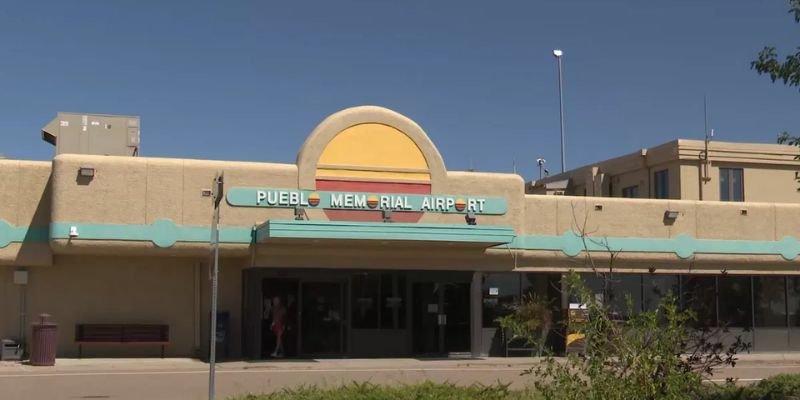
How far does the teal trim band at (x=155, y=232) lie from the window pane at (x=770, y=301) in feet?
55.8

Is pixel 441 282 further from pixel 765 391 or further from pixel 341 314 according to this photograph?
pixel 765 391

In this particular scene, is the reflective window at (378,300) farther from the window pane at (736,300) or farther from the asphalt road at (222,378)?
the window pane at (736,300)

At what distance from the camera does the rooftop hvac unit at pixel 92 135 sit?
3000cm

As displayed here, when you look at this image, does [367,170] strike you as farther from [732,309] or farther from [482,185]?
[732,309]

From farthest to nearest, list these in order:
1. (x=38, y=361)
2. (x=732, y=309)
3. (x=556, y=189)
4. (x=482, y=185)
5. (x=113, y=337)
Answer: (x=556, y=189)
(x=732, y=309)
(x=482, y=185)
(x=113, y=337)
(x=38, y=361)

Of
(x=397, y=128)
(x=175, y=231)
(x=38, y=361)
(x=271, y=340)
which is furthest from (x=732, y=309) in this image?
(x=38, y=361)

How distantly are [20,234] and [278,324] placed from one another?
7.16m

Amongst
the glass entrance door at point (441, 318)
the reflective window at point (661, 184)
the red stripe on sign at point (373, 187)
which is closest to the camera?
the red stripe on sign at point (373, 187)

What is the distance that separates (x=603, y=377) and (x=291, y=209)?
17694mm

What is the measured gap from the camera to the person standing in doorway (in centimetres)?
2712

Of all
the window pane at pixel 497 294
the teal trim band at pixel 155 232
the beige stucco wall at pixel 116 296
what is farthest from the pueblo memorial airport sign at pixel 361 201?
the beige stucco wall at pixel 116 296

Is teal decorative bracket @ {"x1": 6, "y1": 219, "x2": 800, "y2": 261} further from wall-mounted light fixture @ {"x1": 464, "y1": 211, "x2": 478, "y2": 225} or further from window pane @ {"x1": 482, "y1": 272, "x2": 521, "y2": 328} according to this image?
window pane @ {"x1": 482, "y1": 272, "x2": 521, "y2": 328}

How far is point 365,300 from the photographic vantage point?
27.9m

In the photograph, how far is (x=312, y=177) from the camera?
26.8 metres
